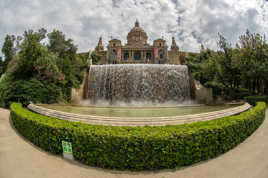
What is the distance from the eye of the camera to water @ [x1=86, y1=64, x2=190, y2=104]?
15.9 metres

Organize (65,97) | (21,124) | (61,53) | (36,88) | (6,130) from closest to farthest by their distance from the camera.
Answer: (21,124) < (6,130) < (36,88) < (65,97) < (61,53)

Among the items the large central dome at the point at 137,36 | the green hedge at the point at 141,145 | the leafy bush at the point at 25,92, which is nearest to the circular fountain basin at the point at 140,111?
the green hedge at the point at 141,145

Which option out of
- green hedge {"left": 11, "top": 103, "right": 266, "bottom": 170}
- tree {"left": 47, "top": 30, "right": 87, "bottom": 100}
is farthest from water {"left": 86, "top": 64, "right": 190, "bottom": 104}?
green hedge {"left": 11, "top": 103, "right": 266, "bottom": 170}

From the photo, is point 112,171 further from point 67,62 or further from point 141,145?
point 67,62

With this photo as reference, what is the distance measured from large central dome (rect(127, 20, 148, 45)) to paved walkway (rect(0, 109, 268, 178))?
57.4 metres

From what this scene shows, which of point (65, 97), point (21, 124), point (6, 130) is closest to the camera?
point (21, 124)

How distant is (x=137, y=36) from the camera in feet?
192

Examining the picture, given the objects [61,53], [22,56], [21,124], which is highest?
[61,53]

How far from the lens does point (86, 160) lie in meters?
3.53

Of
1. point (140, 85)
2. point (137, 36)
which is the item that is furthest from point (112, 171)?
point (137, 36)

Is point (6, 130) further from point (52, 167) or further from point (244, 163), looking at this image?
point (244, 163)

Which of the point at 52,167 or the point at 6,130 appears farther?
the point at 6,130

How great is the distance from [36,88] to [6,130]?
7.16 meters

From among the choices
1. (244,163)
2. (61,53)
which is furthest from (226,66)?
(61,53)
